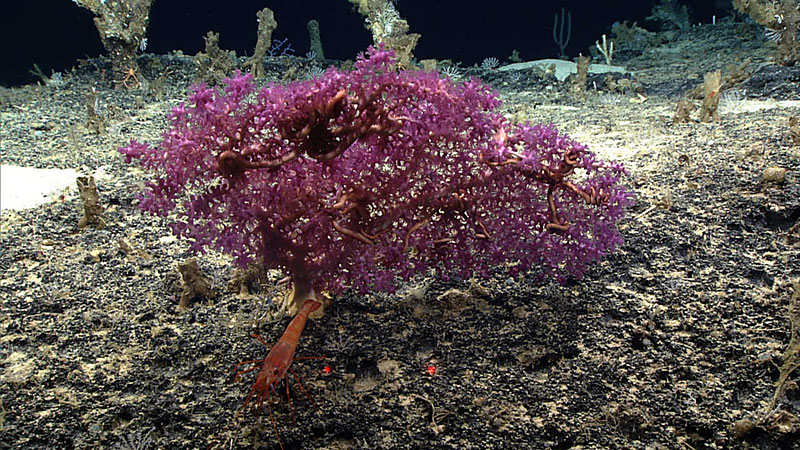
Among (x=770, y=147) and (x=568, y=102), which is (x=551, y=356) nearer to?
(x=770, y=147)

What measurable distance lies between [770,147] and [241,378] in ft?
11.6

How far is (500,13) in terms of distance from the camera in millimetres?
17234

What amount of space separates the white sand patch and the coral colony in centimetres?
268

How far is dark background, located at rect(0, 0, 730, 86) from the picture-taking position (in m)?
Result: 15.8

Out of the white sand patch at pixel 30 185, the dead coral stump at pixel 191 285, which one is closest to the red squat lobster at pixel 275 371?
the dead coral stump at pixel 191 285

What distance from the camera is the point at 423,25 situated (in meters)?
16.9

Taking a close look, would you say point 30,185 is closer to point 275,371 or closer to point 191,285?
point 191,285

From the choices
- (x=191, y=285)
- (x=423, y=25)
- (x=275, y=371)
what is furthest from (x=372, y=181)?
(x=423, y=25)

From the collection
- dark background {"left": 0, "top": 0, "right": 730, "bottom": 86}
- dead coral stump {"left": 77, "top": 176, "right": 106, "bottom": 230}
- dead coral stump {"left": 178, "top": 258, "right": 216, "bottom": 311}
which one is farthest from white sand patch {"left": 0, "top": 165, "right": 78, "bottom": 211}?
dark background {"left": 0, "top": 0, "right": 730, "bottom": 86}

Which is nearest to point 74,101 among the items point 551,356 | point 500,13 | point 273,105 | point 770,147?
point 273,105

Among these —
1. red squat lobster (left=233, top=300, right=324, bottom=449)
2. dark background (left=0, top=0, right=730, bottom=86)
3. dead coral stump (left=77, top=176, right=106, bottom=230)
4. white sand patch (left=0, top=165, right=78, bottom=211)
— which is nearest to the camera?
red squat lobster (left=233, top=300, right=324, bottom=449)

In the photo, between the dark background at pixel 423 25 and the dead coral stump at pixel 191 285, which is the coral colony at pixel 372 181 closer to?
the dead coral stump at pixel 191 285

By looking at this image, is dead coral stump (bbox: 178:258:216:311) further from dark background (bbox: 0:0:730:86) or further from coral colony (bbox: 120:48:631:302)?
dark background (bbox: 0:0:730:86)

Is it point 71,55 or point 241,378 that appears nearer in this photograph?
point 241,378
